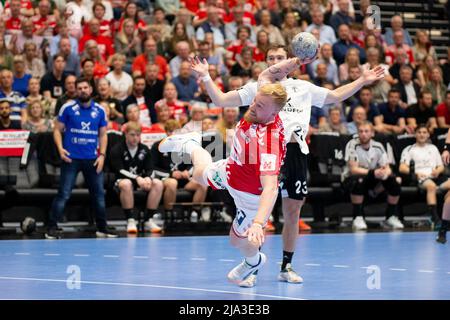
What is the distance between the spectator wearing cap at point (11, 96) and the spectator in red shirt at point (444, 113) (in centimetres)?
829

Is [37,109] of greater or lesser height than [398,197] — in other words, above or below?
above

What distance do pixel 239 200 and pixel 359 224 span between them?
840 cm

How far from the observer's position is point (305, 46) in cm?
880

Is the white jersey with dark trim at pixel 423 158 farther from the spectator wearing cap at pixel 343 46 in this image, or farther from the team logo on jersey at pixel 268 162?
the team logo on jersey at pixel 268 162

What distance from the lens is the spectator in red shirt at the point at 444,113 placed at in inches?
762

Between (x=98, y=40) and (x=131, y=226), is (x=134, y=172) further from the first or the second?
(x=98, y=40)

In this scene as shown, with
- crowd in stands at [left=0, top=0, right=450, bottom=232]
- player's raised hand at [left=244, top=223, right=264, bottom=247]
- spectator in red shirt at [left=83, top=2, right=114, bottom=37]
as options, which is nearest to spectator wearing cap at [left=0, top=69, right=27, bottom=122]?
crowd in stands at [left=0, top=0, right=450, bottom=232]

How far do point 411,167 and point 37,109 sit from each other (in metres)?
6.90

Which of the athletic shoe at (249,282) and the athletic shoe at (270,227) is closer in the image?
the athletic shoe at (249,282)

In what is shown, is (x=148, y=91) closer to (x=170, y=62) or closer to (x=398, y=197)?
(x=170, y=62)

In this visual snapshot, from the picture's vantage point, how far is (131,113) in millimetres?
16328

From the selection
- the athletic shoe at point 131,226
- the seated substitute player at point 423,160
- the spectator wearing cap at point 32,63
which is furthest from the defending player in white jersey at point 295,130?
the spectator wearing cap at point 32,63
